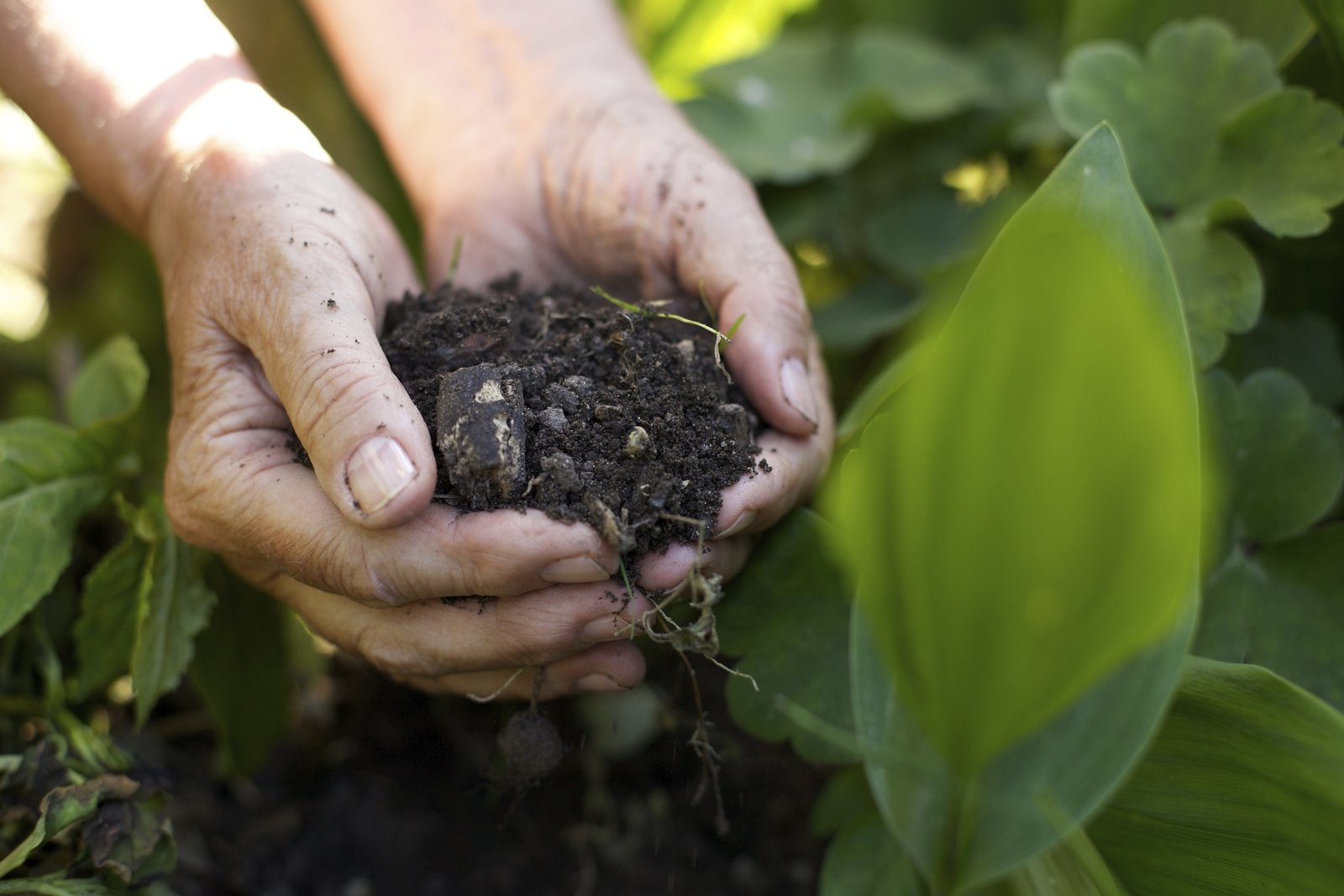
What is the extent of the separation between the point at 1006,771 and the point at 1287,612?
47cm

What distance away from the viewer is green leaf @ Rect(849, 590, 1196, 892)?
521 millimetres

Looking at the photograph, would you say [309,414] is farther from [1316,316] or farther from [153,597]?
[1316,316]

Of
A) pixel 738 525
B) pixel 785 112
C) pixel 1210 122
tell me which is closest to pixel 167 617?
pixel 738 525

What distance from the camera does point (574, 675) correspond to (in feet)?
2.73

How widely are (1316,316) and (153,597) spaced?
131cm

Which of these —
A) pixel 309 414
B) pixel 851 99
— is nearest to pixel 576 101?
pixel 851 99

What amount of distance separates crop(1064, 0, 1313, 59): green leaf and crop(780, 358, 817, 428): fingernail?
0.71 m

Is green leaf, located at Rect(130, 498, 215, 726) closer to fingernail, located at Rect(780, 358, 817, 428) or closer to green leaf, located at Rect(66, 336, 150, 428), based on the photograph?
green leaf, located at Rect(66, 336, 150, 428)

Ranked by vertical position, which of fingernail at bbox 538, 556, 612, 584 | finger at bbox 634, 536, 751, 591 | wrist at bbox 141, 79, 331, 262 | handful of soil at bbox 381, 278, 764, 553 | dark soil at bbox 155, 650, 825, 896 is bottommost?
dark soil at bbox 155, 650, 825, 896

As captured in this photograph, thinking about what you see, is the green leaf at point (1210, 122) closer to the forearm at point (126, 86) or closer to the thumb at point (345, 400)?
the thumb at point (345, 400)

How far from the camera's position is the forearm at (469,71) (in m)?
1.20

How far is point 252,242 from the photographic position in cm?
83

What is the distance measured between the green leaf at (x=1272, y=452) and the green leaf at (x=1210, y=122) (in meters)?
0.16

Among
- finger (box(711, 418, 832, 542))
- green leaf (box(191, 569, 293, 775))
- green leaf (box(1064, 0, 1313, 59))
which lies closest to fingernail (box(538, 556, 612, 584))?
finger (box(711, 418, 832, 542))
